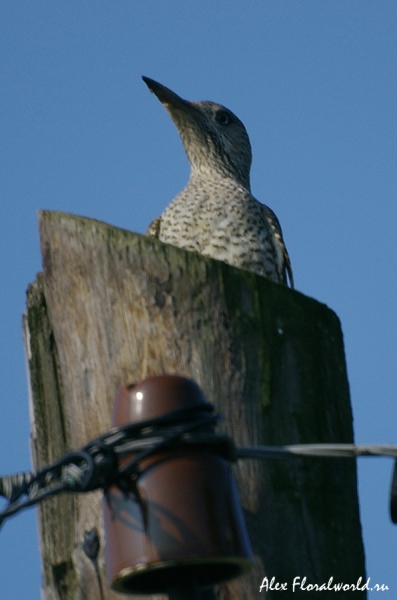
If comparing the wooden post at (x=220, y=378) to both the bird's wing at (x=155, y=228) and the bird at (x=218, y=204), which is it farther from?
the bird's wing at (x=155, y=228)

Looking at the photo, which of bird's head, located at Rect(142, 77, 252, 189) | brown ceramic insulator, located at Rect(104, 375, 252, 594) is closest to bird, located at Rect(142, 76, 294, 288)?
bird's head, located at Rect(142, 77, 252, 189)

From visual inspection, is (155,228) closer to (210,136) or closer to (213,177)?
(213,177)

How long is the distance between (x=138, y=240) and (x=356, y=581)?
50.2 inches

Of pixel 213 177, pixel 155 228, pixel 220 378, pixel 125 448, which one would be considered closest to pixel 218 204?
pixel 155 228

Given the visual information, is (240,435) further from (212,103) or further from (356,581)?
(212,103)

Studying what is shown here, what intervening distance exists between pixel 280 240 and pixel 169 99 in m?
1.81

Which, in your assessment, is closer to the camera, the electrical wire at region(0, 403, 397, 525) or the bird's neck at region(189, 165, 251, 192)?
the electrical wire at region(0, 403, 397, 525)

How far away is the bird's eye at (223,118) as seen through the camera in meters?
8.86

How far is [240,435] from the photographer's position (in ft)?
10.6

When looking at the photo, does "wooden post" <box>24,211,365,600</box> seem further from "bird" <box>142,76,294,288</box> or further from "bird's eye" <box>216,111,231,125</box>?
"bird's eye" <box>216,111,231,125</box>

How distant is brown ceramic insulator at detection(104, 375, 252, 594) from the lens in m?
2.48

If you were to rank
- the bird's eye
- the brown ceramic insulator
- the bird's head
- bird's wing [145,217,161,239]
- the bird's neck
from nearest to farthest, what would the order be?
1. the brown ceramic insulator
2. bird's wing [145,217,161,239]
3. the bird's neck
4. the bird's head
5. the bird's eye

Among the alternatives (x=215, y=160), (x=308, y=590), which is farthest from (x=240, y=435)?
(x=215, y=160)

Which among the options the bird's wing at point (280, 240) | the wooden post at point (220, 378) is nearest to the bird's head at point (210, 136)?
the bird's wing at point (280, 240)
